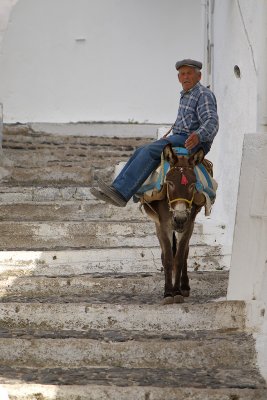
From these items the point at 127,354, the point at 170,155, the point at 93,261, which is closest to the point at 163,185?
the point at 170,155

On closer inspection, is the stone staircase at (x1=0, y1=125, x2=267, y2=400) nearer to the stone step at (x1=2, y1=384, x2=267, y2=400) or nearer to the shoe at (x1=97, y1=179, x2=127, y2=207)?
the stone step at (x1=2, y1=384, x2=267, y2=400)

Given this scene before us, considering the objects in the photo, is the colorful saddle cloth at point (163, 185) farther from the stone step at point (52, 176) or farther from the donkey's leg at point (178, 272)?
the stone step at point (52, 176)

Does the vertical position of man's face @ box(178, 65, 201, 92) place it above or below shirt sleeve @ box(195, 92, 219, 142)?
above

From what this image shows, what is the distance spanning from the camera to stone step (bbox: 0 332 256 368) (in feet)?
19.8

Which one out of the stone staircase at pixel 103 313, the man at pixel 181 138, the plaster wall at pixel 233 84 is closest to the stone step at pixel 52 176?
the stone staircase at pixel 103 313

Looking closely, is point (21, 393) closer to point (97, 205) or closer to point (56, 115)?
point (97, 205)

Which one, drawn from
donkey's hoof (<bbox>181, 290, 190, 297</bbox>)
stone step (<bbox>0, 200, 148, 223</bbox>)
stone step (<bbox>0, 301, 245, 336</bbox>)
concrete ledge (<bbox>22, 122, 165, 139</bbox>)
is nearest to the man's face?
donkey's hoof (<bbox>181, 290, 190, 297</bbox>)

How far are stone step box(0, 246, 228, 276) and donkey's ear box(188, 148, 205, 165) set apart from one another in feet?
5.57

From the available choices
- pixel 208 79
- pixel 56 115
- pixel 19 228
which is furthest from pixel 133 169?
pixel 56 115

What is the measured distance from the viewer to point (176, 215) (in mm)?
6770

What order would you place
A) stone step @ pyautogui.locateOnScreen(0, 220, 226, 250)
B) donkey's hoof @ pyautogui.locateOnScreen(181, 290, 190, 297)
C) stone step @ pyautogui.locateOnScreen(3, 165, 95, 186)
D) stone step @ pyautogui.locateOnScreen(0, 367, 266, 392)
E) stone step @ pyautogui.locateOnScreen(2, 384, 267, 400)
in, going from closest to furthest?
1. stone step @ pyautogui.locateOnScreen(2, 384, 267, 400)
2. stone step @ pyautogui.locateOnScreen(0, 367, 266, 392)
3. donkey's hoof @ pyautogui.locateOnScreen(181, 290, 190, 297)
4. stone step @ pyautogui.locateOnScreen(0, 220, 226, 250)
5. stone step @ pyautogui.locateOnScreen(3, 165, 95, 186)

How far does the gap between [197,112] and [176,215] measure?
1.00 m

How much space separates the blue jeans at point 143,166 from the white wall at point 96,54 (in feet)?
22.8

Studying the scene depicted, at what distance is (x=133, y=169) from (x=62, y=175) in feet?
13.6
